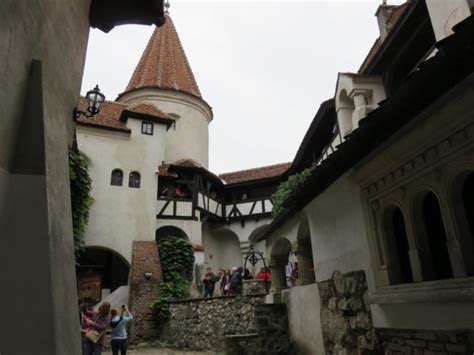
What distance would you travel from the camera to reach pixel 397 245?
14.2 feet

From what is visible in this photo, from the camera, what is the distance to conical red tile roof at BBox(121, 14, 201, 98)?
2350cm

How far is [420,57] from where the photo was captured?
7602 millimetres

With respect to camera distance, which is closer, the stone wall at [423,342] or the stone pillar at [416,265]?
the stone wall at [423,342]

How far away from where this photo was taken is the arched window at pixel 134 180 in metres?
17.4

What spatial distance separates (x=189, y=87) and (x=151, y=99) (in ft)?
9.70

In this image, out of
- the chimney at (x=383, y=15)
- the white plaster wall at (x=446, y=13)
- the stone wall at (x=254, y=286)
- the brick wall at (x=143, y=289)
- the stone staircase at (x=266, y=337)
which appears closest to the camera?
the white plaster wall at (x=446, y=13)

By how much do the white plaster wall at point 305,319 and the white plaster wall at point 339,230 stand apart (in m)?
0.50

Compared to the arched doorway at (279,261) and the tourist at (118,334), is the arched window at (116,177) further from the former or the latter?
the tourist at (118,334)

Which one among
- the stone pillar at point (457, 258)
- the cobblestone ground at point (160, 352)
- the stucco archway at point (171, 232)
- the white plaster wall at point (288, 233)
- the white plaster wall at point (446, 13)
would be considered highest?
the white plaster wall at point (446, 13)

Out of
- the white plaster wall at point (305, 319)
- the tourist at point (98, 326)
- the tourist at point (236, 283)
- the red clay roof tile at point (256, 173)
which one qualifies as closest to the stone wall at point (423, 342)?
the white plaster wall at point (305, 319)

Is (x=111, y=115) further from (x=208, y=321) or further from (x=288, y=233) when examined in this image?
(x=288, y=233)

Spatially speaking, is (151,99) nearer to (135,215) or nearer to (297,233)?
(135,215)

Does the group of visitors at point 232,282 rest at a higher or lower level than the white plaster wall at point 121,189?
lower

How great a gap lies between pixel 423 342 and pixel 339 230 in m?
2.26
